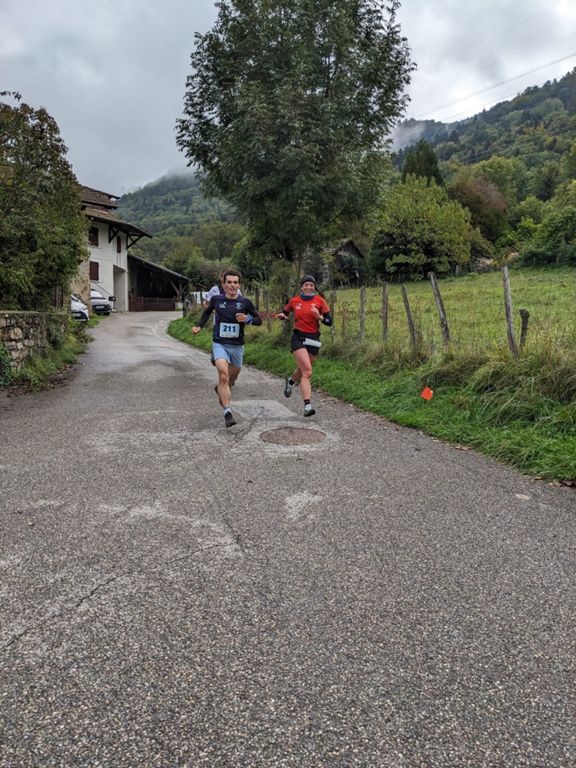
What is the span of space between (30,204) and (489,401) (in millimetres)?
10120

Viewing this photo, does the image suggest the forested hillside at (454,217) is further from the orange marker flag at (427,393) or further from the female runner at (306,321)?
the orange marker flag at (427,393)

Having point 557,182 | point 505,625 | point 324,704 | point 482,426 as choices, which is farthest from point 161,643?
point 557,182

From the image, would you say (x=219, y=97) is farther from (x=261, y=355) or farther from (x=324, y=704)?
(x=324, y=704)

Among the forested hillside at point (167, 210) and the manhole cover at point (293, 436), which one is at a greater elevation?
the forested hillside at point (167, 210)

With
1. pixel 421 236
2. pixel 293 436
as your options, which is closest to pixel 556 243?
pixel 421 236

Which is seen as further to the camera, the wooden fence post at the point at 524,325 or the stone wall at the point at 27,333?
the stone wall at the point at 27,333

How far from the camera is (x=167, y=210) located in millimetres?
139875

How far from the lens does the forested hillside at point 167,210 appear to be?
382ft

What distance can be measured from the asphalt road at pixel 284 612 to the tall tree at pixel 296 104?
8.05 meters

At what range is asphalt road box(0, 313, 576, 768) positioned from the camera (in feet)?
6.13

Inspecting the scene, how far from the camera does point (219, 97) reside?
489 inches

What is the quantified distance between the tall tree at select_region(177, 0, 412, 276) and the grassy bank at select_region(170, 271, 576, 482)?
446 centimetres

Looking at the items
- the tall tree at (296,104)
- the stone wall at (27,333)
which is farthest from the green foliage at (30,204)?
the tall tree at (296,104)

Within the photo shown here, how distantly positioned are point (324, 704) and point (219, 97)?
43.8 ft
